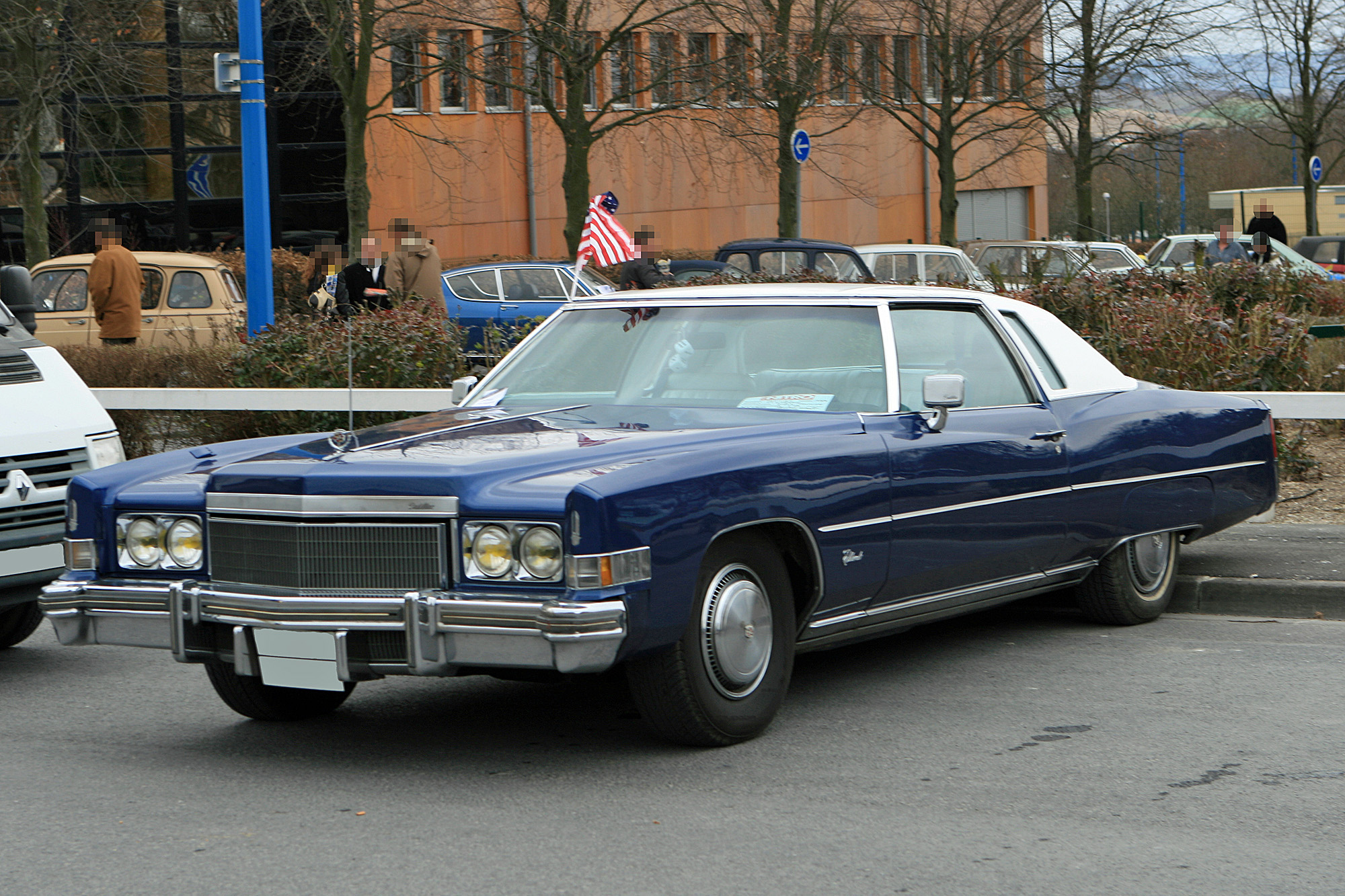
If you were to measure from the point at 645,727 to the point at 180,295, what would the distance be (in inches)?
552

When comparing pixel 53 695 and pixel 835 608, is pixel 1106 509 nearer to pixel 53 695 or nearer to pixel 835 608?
pixel 835 608

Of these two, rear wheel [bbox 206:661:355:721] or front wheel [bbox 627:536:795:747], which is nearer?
front wheel [bbox 627:536:795:747]

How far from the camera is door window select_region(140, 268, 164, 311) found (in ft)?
59.4

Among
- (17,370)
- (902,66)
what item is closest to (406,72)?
(902,66)

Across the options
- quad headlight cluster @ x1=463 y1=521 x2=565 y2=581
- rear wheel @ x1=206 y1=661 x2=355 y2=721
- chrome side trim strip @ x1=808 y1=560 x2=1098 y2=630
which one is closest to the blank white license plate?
quad headlight cluster @ x1=463 y1=521 x2=565 y2=581

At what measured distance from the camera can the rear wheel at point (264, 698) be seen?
18.8 feet

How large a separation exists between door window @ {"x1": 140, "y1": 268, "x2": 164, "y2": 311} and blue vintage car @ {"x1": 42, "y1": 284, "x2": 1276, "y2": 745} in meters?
12.5

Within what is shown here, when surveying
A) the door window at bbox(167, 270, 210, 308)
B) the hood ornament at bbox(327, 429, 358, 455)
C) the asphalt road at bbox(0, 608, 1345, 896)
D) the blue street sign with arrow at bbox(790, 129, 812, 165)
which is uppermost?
the blue street sign with arrow at bbox(790, 129, 812, 165)

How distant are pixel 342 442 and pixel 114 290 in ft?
34.4

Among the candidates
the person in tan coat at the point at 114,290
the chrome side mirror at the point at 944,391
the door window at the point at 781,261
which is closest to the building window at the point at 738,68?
the door window at the point at 781,261

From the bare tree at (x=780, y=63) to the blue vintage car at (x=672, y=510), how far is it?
1678 cm

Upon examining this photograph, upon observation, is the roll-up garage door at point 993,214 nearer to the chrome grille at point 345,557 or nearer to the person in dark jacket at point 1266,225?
the person in dark jacket at point 1266,225

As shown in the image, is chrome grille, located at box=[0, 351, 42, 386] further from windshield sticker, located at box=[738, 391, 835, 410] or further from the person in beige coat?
the person in beige coat

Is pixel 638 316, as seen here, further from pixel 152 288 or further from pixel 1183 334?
pixel 152 288
